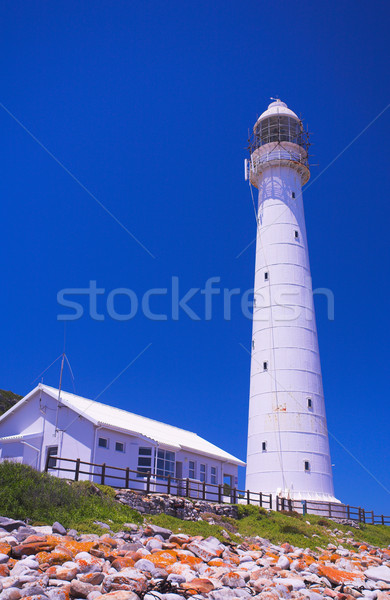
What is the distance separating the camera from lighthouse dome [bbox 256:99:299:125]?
4106cm

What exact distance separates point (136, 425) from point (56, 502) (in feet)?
39.5

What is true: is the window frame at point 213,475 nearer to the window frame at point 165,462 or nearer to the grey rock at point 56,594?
the window frame at point 165,462

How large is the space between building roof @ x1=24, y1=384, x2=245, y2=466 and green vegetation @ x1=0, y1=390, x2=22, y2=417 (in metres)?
25.4

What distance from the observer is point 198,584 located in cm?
1068

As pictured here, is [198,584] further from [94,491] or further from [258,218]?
[258,218]

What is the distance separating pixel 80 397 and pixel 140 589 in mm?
19497

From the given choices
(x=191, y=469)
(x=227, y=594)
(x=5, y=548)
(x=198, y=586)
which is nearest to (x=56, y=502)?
(x=5, y=548)

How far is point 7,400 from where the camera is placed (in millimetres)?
55969

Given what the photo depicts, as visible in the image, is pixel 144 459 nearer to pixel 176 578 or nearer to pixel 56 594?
pixel 176 578

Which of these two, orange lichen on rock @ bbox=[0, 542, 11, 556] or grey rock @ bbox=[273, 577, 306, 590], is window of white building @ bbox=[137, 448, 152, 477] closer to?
grey rock @ bbox=[273, 577, 306, 590]

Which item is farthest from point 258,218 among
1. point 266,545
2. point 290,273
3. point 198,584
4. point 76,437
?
point 198,584

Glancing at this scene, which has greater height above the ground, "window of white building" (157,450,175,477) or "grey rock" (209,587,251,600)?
"window of white building" (157,450,175,477)

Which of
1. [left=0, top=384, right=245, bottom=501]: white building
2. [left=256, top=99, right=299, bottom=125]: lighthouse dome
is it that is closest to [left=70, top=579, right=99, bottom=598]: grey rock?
[left=0, top=384, right=245, bottom=501]: white building

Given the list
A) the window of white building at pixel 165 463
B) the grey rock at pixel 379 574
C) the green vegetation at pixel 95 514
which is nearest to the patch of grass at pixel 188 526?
the green vegetation at pixel 95 514
